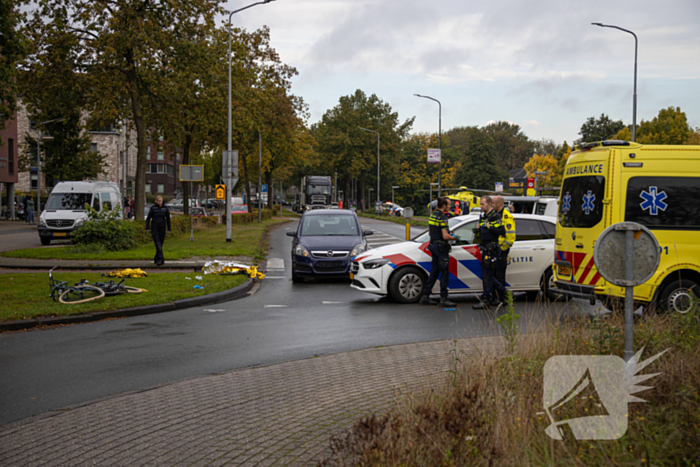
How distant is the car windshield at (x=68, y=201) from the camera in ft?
82.2

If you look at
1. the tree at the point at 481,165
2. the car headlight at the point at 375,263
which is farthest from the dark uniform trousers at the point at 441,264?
the tree at the point at 481,165

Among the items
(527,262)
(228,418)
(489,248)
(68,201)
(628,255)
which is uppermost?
(68,201)

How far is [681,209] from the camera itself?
28.4ft

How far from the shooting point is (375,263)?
1162 cm

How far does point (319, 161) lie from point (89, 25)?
53608mm

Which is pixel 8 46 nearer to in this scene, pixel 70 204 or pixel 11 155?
pixel 70 204

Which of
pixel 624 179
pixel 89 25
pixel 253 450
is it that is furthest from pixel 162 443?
pixel 89 25

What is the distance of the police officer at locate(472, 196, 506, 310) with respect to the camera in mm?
10453

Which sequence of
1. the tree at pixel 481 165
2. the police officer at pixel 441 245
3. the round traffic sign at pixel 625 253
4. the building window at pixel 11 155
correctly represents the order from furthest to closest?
the tree at pixel 481 165, the building window at pixel 11 155, the police officer at pixel 441 245, the round traffic sign at pixel 625 253

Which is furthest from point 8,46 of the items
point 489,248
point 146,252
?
point 489,248

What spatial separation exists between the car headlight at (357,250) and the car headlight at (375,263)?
2.91 meters

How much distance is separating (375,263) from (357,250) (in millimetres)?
3174

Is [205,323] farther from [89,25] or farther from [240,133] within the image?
[240,133]

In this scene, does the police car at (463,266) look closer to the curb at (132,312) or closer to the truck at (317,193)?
the curb at (132,312)
